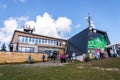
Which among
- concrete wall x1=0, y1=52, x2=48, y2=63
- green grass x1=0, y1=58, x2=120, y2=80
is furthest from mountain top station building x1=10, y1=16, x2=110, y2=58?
green grass x1=0, y1=58, x2=120, y2=80

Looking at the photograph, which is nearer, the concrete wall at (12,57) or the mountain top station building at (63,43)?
the concrete wall at (12,57)

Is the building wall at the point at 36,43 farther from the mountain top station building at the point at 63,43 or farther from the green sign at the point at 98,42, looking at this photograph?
the green sign at the point at 98,42

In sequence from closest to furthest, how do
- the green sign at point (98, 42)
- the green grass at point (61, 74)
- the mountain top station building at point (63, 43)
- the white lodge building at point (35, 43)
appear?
the green grass at point (61, 74) < the white lodge building at point (35, 43) < the mountain top station building at point (63, 43) < the green sign at point (98, 42)

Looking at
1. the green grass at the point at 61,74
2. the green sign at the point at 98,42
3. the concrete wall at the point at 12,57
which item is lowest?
the green grass at the point at 61,74

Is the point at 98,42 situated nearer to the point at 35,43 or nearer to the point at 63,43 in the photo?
the point at 63,43

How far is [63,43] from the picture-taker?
6594cm

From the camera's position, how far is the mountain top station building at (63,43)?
181 ft

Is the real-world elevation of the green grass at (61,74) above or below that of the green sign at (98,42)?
below

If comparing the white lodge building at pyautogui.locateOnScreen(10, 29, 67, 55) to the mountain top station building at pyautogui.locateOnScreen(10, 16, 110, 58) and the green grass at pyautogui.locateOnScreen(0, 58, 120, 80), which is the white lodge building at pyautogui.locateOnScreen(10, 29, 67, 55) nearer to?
the mountain top station building at pyautogui.locateOnScreen(10, 16, 110, 58)

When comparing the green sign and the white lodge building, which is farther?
the green sign

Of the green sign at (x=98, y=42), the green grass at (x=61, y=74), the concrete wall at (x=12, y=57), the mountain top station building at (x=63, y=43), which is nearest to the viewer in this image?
the green grass at (x=61, y=74)

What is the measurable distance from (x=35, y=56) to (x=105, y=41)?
966 inches

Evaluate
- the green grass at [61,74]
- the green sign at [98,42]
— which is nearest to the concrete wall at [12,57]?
the green sign at [98,42]

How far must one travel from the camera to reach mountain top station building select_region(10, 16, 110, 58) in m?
55.1
